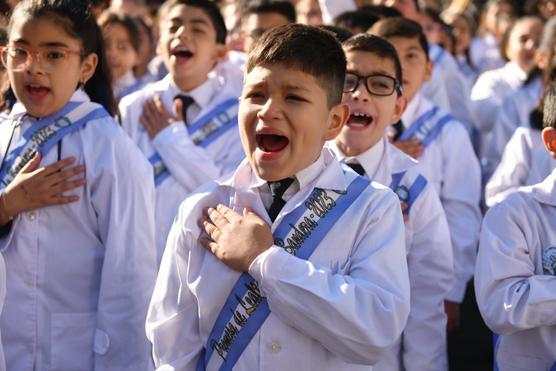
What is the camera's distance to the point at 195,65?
539 cm

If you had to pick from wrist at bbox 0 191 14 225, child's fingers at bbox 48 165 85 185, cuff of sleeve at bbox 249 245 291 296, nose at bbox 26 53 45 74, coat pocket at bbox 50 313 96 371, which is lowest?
coat pocket at bbox 50 313 96 371

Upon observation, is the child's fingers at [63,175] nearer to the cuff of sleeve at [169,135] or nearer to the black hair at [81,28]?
the black hair at [81,28]

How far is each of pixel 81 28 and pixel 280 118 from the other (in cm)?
151

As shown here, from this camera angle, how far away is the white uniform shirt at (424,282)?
384 cm

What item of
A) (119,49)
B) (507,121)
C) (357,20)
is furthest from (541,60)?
(119,49)

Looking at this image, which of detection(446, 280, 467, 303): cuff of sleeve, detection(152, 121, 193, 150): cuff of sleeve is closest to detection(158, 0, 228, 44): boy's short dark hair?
detection(152, 121, 193, 150): cuff of sleeve

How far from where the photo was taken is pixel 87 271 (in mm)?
3871

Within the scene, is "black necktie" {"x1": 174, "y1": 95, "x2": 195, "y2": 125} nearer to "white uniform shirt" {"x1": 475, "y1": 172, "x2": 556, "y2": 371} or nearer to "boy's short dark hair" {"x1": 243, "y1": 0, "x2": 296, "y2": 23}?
"boy's short dark hair" {"x1": 243, "y1": 0, "x2": 296, "y2": 23}

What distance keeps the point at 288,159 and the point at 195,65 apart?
2.51 metres

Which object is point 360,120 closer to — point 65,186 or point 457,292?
point 65,186

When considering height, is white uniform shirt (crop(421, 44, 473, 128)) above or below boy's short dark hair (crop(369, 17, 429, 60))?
below

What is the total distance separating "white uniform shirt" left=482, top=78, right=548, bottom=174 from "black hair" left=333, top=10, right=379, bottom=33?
123 centimetres

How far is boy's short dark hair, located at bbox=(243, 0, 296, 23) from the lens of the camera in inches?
264

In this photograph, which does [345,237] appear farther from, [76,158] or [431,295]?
[76,158]
